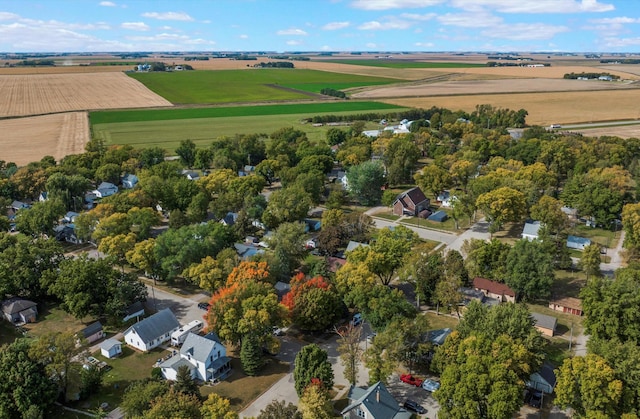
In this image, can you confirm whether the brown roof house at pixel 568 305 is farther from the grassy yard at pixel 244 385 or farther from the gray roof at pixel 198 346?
the gray roof at pixel 198 346

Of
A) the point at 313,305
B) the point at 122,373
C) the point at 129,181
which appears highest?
the point at 129,181

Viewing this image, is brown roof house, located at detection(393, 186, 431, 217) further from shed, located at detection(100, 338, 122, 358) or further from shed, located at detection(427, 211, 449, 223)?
shed, located at detection(100, 338, 122, 358)

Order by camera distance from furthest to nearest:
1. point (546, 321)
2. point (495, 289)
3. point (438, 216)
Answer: point (438, 216) < point (495, 289) < point (546, 321)

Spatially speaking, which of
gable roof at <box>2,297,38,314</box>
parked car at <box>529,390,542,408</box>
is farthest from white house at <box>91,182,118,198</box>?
parked car at <box>529,390,542,408</box>

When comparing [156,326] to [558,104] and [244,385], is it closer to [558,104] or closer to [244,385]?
[244,385]

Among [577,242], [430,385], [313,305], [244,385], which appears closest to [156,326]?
[244,385]

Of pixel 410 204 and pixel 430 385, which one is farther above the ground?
pixel 410 204

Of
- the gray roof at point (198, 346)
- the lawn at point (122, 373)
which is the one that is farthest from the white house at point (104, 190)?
the gray roof at point (198, 346)
